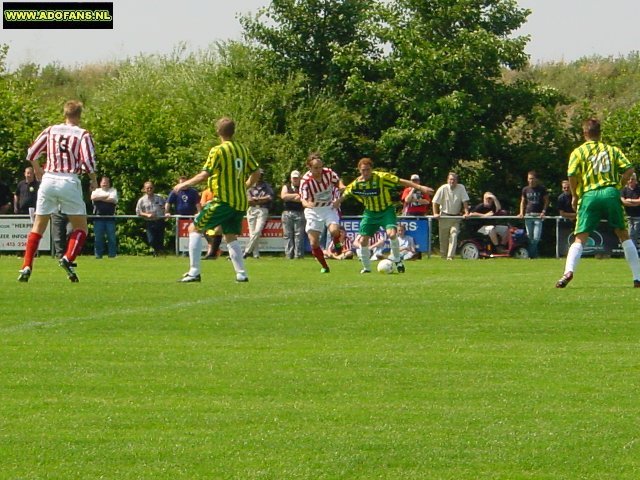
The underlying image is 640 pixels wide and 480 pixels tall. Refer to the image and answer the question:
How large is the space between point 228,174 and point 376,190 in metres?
4.52

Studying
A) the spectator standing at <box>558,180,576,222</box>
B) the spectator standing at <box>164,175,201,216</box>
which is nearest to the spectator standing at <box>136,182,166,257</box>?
the spectator standing at <box>164,175,201,216</box>

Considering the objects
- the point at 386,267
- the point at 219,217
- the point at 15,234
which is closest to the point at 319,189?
the point at 386,267

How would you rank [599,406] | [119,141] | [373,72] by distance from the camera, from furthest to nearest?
[373,72], [119,141], [599,406]

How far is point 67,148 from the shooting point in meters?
16.5

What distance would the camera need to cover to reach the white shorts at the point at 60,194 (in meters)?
16.4

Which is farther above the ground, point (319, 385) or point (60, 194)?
point (60, 194)

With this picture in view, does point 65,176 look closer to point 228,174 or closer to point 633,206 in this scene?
point 228,174

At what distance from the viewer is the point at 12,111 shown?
36.3 meters

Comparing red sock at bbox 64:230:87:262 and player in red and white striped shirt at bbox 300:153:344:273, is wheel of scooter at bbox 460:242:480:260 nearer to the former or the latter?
player in red and white striped shirt at bbox 300:153:344:273

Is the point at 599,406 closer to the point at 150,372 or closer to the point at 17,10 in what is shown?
the point at 150,372

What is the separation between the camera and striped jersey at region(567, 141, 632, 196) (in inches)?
615

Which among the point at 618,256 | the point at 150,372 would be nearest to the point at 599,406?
the point at 150,372

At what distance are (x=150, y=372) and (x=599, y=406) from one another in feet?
9.27

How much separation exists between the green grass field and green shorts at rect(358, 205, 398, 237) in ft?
20.0
